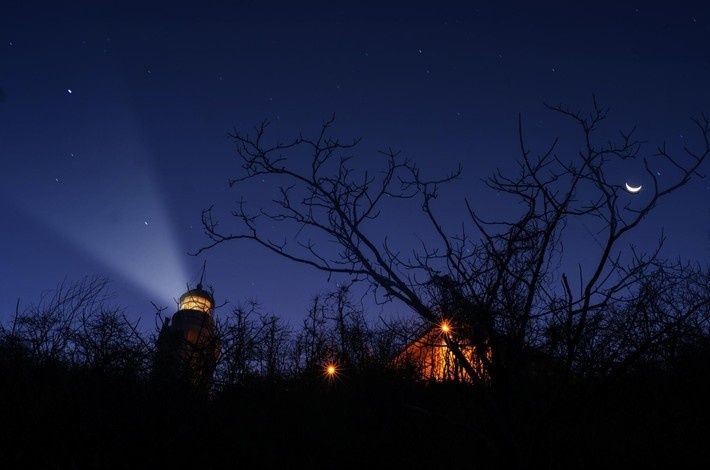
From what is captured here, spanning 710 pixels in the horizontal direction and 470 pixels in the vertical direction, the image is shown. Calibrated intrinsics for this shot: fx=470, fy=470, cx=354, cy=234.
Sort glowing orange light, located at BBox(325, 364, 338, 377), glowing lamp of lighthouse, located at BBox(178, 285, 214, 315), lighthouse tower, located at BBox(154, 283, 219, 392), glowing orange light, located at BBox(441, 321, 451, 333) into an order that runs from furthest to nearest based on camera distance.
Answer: glowing orange light, located at BBox(325, 364, 338, 377)
glowing lamp of lighthouse, located at BBox(178, 285, 214, 315)
lighthouse tower, located at BBox(154, 283, 219, 392)
glowing orange light, located at BBox(441, 321, 451, 333)

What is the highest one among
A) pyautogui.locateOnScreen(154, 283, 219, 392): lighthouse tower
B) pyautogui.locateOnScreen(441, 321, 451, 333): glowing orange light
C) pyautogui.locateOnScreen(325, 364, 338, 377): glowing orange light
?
pyautogui.locateOnScreen(325, 364, 338, 377): glowing orange light

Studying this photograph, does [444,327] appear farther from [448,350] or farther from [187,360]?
[187,360]

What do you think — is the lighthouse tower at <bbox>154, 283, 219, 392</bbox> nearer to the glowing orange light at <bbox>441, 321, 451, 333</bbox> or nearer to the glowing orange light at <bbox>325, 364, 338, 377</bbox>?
the glowing orange light at <bbox>441, 321, 451, 333</bbox>

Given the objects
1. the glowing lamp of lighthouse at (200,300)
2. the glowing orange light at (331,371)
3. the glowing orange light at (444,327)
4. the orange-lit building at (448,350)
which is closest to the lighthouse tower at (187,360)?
the glowing lamp of lighthouse at (200,300)

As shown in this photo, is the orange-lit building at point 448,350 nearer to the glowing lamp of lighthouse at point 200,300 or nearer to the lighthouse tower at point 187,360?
the glowing lamp of lighthouse at point 200,300

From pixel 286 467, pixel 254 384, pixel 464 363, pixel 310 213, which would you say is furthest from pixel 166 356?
pixel 464 363

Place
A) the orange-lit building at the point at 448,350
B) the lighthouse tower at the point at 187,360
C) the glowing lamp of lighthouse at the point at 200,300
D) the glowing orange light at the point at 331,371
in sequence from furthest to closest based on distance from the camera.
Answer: the glowing orange light at the point at 331,371, the glowing lamp of lighthouse at the point at 200,300, the lighthouse tower at the point at 187,360, the orange-lit building at the point at 448,350

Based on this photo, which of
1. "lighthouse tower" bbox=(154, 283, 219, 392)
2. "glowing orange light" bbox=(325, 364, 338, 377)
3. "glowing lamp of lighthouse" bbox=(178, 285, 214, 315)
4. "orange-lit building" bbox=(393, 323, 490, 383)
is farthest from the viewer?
"glowing orange light" bbox=(325, 364, 338, 377)

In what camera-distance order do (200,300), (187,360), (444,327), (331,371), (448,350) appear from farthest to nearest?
(200,300) < (331,371) < (187,360) < (448,350) < (444,327)

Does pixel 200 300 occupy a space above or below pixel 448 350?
above

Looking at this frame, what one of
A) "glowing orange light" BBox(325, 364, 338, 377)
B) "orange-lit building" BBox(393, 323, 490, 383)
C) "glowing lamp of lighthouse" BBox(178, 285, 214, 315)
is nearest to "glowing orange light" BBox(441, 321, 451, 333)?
"orange-lit building" BBox(393, 323, 490, 383)

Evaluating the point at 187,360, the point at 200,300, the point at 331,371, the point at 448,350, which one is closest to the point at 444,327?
the point at 448,350

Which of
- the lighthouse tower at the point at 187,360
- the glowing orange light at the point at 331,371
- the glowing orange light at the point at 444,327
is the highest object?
the glowing orange light at the point at 331,371

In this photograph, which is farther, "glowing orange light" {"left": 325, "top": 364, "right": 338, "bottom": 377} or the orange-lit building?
"glowing orange light" {"left": 325, "top": 364, "right": 338, "bottom": 377}
